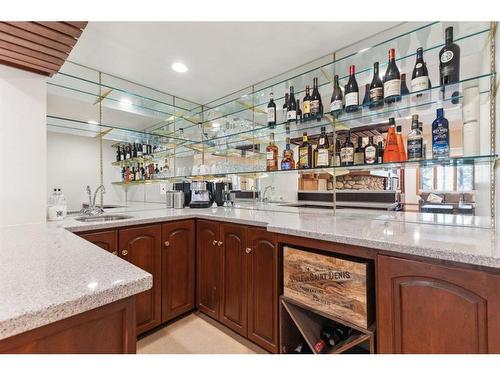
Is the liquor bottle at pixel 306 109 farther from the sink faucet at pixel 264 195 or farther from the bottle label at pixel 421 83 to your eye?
the sink faucet at pixel 264 195

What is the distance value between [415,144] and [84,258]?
5.84ft

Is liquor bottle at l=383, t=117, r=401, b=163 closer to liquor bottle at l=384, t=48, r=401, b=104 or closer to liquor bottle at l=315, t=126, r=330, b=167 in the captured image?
liquor bottle at l=384, t=48, r=401, b=104

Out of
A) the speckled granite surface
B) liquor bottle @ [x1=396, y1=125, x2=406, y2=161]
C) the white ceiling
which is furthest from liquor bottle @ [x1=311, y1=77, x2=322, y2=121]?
the speckled granite surface

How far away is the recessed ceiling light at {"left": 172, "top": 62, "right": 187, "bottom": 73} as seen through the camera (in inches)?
82.9

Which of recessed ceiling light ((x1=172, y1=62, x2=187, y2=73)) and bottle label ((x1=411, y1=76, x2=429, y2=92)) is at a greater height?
recessed ceiling light ((x1=172, y1=62, x2=187, y2=73))

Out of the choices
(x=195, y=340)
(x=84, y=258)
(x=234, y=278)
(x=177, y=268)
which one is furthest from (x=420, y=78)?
(x=195, y=340)

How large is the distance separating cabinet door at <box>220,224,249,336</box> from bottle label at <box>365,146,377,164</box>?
102cm

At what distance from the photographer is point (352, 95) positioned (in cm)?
171

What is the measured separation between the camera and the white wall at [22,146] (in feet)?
5.10

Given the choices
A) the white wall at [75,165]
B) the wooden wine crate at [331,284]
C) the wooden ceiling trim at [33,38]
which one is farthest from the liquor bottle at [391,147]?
the white wall at [75,165]

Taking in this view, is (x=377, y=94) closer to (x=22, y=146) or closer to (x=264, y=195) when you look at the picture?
(x=264, y=195)

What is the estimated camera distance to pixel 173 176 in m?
2.96

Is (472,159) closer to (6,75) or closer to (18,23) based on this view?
(18,23)
